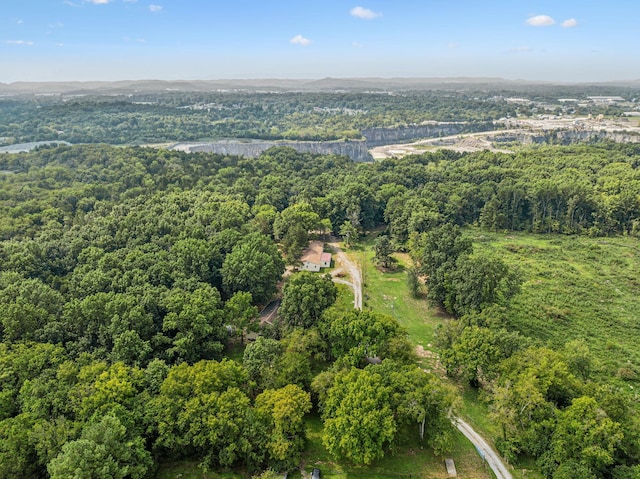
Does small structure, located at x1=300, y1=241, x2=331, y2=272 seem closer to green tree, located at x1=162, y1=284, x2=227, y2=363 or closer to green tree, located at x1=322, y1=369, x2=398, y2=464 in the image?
green tree, located at x1=162, y1=284, x2=227, y2=363

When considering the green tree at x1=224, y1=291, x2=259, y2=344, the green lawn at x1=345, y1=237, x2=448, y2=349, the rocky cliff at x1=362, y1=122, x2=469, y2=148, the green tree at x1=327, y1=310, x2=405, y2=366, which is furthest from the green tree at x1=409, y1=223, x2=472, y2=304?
the rocky cliff at x1=362, y1=122, x2=469, y2=148

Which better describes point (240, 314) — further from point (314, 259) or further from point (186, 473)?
point (314, 259)

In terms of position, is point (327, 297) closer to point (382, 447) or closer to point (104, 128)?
point (382, 447)

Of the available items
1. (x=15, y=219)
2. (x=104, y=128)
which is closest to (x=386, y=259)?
(x=15, y=219)

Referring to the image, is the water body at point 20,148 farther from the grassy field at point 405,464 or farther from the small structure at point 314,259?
the grassy field at point 405,464

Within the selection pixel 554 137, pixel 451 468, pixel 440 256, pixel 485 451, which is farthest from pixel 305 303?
pixel 554 137
